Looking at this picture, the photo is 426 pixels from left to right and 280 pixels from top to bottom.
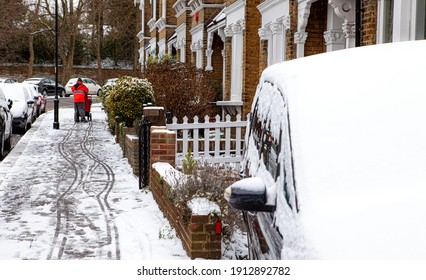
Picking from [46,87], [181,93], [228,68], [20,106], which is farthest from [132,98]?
[46,87]

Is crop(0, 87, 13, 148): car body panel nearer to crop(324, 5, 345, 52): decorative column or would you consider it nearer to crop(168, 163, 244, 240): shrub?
crop(324, 5, 345, 52): decorative column

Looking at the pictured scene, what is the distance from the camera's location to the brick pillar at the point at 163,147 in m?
9.28

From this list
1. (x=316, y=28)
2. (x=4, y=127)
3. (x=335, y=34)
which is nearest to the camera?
(x=335, y=34)

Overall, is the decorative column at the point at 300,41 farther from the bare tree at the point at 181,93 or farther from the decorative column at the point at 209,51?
the decorative column at the point at 209,51

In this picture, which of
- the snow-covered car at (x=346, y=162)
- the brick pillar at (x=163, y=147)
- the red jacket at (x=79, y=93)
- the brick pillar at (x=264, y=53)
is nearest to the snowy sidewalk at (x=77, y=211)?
the brick pillar at (x=163, y=147)

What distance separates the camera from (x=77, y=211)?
338 inches

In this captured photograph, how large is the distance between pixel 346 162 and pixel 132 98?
12349 millimetres

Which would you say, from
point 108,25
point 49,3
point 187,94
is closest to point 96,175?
point 187,94

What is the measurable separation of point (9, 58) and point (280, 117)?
62.8m

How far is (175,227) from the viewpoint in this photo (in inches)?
286

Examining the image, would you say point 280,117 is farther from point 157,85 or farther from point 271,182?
point 157,85

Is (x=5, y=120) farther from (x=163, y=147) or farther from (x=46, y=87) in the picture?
(x=46, y=87)

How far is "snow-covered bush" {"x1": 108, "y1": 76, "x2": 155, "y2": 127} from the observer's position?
49.4ft

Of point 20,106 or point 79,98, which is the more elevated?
point 79,98
